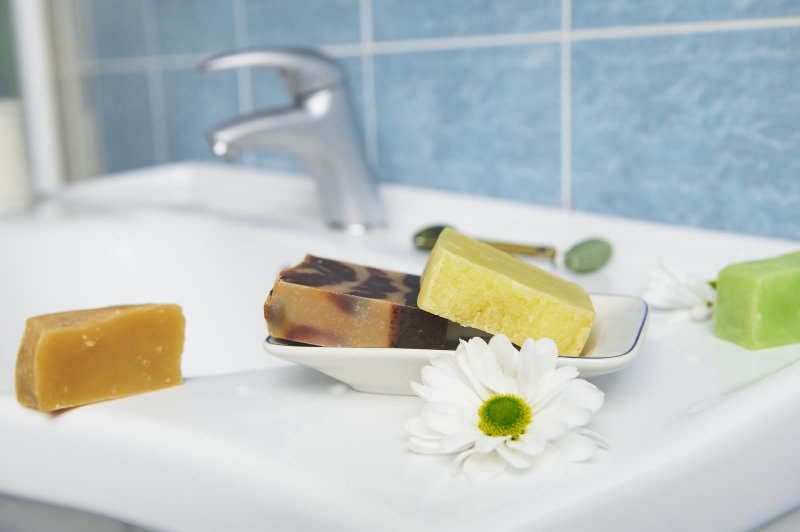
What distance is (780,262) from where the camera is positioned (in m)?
0.44

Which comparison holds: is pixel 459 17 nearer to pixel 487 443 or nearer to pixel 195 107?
pixel 195 107

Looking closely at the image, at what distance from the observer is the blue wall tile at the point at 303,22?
91 centimetres

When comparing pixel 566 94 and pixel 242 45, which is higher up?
pixel 242 45

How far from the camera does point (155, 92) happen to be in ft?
3.84

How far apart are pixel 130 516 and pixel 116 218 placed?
555 millimetres

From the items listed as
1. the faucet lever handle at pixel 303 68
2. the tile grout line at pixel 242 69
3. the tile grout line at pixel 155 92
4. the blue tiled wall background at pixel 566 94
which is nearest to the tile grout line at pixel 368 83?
the blue tiled wall background at pixel 566 94

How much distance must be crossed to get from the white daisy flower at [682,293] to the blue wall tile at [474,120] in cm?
26

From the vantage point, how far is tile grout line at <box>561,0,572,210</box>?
2.35 feet

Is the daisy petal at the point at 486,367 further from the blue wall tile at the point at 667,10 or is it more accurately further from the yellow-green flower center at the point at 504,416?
the blue wall tile at the point at 667,10

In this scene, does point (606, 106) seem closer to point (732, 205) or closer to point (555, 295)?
point (732, 205)

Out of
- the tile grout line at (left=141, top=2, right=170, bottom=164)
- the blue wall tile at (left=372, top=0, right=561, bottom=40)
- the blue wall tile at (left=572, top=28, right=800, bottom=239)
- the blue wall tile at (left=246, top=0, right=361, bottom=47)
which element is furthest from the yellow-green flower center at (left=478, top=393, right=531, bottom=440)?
the tile grout line at (left=141, top=2, right=170, bottom=164)

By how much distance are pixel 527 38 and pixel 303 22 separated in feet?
1.10

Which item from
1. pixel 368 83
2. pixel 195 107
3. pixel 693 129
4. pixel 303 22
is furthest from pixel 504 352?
pixel 195 107

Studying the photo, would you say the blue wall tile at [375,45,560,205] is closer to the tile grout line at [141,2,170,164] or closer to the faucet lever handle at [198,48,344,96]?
the faucet lever handle at [198,48,344,96]
